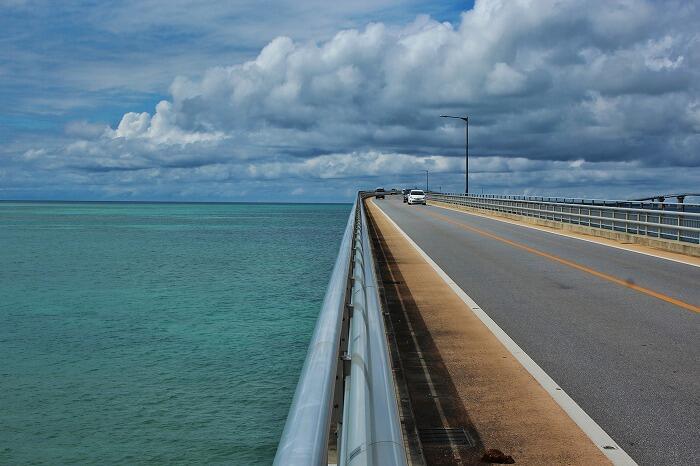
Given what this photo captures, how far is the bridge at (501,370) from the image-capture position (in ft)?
11.5

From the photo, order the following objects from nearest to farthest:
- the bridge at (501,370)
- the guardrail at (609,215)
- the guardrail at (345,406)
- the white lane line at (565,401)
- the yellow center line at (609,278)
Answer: the guardrail at (345,406) < the bridge at (501,370) < the white lane line at (565,401) < the yellow center line at (609,278) < the guardrail at (609,215)

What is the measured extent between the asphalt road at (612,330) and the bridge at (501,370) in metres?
0.02

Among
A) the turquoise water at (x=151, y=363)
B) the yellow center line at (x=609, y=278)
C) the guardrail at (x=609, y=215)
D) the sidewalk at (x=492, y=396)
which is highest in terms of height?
the guardrail at (x=609, y=215)

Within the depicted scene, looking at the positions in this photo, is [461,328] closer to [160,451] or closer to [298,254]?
[160,451]

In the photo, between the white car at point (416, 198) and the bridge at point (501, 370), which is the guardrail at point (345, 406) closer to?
the bridge at point (501, 370)

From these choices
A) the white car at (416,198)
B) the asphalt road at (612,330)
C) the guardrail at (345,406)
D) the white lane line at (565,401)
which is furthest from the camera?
the white car at (416,198)

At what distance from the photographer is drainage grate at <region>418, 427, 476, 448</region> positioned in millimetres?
5926

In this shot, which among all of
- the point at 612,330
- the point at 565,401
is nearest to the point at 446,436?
the point at 565,401

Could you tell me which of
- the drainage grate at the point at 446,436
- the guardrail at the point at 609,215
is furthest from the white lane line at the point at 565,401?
the guardrail at the point at 609,215

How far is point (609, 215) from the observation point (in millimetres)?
36625

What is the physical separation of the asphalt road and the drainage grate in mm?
1104

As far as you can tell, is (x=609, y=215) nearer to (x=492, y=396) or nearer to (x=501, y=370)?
(x=501, y=370)

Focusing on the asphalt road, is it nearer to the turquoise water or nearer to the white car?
the turquoise water

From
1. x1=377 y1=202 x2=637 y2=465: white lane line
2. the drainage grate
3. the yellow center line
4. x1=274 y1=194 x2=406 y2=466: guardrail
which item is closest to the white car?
the yellow center line
